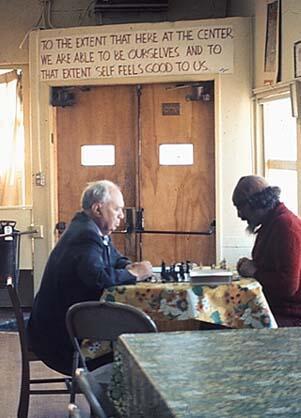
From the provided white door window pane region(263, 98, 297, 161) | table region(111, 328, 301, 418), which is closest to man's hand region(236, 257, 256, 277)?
white door window pane region(263, 98, 297, 161)

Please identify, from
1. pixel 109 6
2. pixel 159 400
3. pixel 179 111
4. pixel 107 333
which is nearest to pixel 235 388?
pixel 159 400

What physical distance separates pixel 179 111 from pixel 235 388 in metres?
5.41

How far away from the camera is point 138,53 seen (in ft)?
21.7

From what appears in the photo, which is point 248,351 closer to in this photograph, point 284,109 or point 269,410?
point 269,410

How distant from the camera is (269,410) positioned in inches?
50.6

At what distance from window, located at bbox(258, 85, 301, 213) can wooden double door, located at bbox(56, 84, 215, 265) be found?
1.52 feet

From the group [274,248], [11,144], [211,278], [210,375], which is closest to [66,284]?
[211,278]

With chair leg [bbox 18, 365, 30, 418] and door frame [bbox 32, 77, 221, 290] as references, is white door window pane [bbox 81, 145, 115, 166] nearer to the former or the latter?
door frame [bbox 32, 77, 221, 290]

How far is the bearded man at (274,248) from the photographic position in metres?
4.11

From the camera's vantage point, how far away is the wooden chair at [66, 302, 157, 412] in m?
3.34

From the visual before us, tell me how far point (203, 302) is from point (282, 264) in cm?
49

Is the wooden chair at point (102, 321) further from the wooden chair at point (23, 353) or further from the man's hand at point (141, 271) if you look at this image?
the man's hand at point (141, 271)

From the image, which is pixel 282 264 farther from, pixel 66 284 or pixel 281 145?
pixel 281 145

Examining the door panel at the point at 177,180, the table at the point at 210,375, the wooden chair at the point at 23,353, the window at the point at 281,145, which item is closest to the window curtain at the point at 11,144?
the door panel at the point at 177,180
